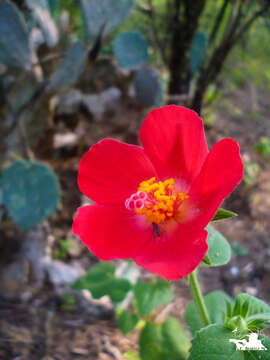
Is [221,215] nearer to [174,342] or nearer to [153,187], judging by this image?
[153,187]

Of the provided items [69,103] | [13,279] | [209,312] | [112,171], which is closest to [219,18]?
[69,103]

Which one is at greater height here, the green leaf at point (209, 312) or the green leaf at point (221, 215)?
the green leaf at point (221, 215)

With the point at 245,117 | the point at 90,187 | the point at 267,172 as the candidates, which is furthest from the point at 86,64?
the point at 245,117

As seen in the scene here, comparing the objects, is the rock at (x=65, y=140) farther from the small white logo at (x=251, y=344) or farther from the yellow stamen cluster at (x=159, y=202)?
the small white logo at (x=251, y=344)

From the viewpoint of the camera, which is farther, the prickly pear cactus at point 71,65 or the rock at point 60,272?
the rock at point 60,272

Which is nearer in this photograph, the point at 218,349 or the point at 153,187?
the point at 218,349

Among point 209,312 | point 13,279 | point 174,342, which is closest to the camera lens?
point 209,312

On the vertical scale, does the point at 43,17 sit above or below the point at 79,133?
above

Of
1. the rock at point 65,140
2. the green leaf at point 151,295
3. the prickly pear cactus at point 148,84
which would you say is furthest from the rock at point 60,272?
the prickly pear cactus at point 148,84
